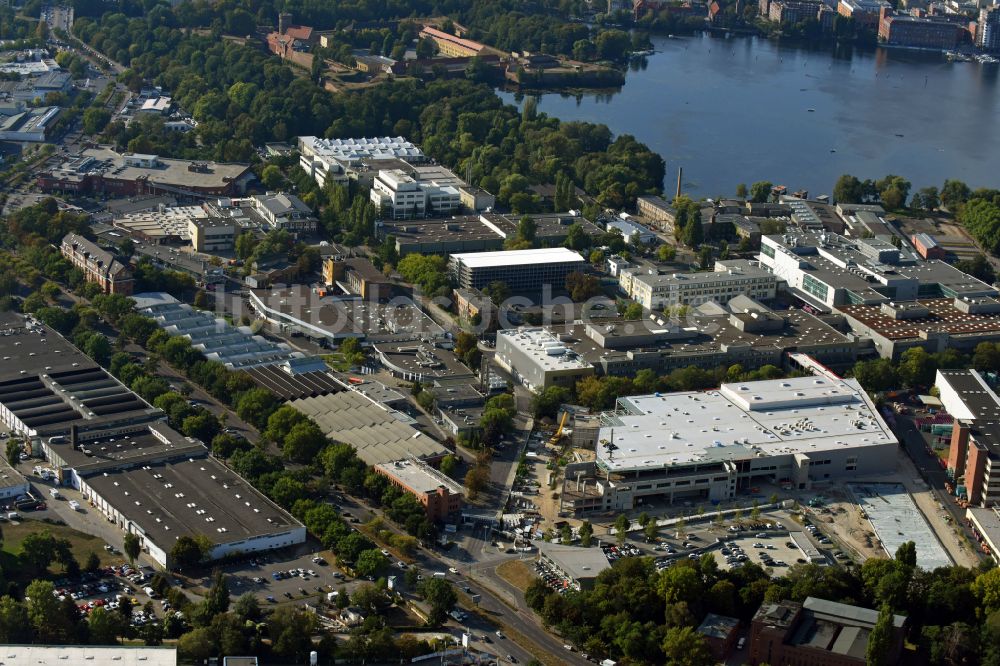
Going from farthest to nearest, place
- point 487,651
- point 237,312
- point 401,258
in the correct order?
point 401,258, point 237,312, point 487,651

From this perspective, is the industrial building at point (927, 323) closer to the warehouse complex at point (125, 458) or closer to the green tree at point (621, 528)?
the green tree at point (621, 528)

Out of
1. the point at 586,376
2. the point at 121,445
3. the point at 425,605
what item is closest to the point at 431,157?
the point at 586,376

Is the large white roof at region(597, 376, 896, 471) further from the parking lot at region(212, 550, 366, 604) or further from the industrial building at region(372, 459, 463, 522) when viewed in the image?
the parking lot at region(212, 550, 366, 604)

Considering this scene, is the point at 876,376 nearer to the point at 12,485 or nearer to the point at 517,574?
the point at 517,574

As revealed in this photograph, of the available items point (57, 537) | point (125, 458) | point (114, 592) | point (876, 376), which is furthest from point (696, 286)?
point (114, 592)

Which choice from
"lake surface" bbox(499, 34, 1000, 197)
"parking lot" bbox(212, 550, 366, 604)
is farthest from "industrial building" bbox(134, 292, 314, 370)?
"lake surface" bbox(499, 34, 1000, 197)

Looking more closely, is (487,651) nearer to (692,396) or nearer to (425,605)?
(425,605)

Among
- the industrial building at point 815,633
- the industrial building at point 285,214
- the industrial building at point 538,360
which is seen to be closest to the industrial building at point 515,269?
the industrial building at point 538,360
